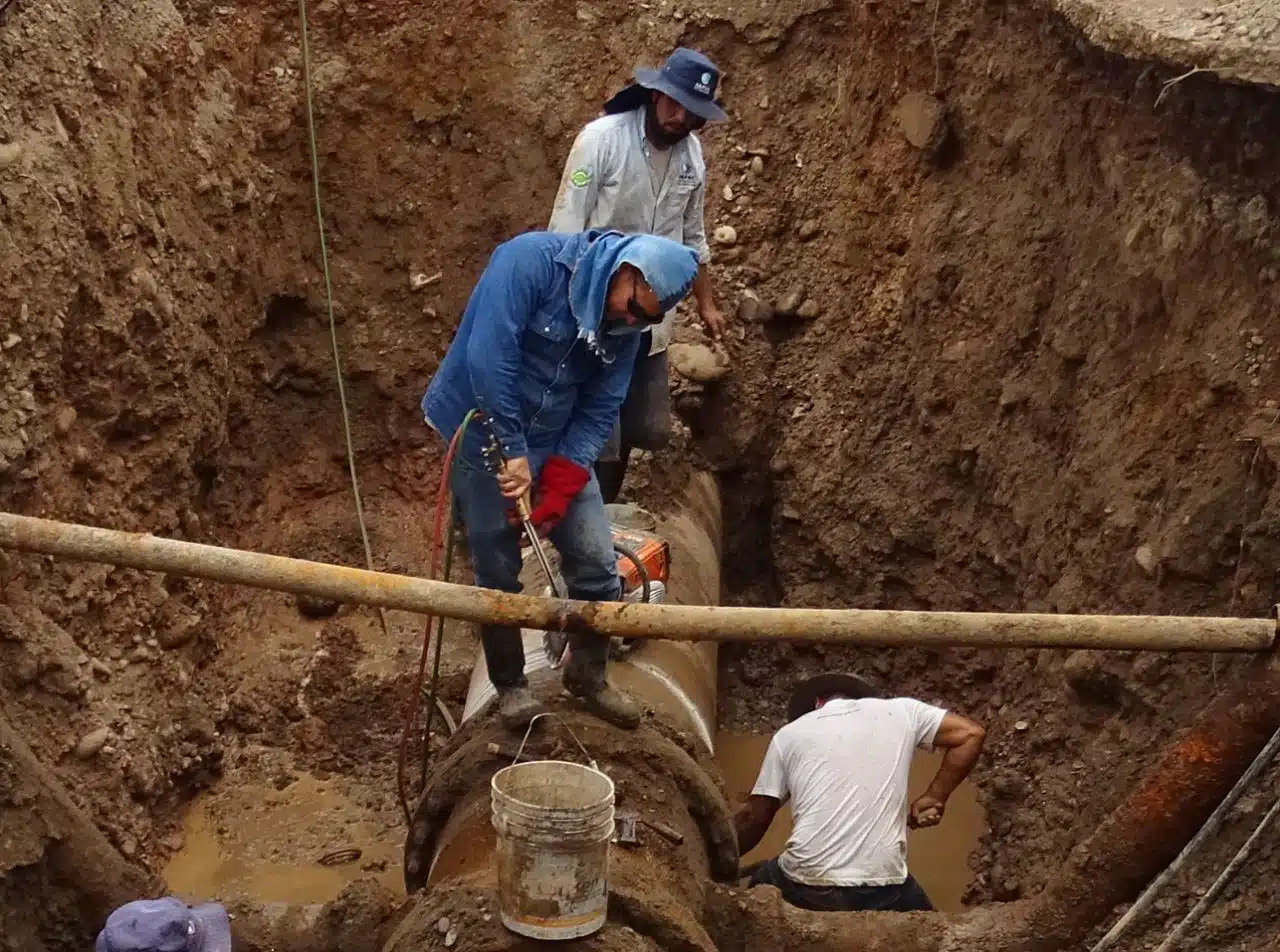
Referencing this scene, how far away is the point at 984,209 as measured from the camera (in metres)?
6.06

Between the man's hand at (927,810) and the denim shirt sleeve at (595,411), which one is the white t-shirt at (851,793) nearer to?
the man's hand at (927,810)

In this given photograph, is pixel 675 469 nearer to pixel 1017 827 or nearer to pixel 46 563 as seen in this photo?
pixel 1017 827

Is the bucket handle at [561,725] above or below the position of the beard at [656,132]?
below

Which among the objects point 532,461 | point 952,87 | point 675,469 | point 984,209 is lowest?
point 675,469

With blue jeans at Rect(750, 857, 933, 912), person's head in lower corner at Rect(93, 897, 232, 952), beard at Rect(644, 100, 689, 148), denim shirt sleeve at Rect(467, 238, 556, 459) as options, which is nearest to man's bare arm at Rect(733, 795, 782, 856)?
blue jeans at Rect(750, 857, 933, 912)

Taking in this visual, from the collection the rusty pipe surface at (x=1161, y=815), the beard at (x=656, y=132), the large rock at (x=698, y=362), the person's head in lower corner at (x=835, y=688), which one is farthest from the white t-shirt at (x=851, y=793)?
the large rock at (x=698, y=362)

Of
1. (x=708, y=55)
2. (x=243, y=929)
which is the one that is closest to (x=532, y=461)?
(x=243, y=929)

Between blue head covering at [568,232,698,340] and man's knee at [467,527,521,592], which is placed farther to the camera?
man's knee at [467,527,521,592]

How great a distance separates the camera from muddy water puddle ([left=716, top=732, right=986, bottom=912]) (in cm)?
548

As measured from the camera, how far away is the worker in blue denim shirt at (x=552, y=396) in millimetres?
3746

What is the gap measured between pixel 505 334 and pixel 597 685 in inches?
46.4

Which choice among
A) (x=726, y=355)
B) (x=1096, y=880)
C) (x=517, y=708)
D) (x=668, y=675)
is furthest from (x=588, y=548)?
(x=726, y=355)

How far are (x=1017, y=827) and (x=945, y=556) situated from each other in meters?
1.40

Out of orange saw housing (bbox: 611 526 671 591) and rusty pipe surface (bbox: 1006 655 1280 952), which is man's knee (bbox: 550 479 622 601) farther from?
rusty pipe surface (bbox: 1006 655 1280 952)
